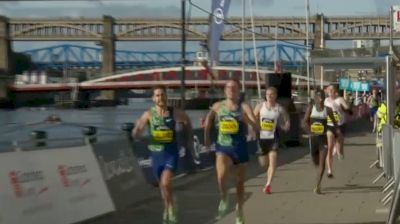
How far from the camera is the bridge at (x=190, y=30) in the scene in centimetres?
3982

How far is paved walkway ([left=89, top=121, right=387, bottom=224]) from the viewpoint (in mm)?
10617

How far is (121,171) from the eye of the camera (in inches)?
451

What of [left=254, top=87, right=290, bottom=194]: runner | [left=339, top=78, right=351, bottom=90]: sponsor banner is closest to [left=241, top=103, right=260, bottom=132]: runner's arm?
[left=254, top=87, right=290, bottom=194]: runner

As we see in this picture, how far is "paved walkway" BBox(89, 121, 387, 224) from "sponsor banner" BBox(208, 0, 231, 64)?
9.81 m

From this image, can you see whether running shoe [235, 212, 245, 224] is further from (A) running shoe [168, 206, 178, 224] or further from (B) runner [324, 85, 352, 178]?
(B) runner [324, 85, 352, 178]

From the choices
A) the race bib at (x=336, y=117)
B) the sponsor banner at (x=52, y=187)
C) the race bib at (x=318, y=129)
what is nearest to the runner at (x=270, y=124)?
the race bib at (x=318, y=129)

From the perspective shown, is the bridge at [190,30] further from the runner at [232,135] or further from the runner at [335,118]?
the runner at [232,135]

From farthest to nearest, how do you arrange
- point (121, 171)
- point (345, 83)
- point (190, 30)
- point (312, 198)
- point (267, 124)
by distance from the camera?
point (345, 83)
point (190, 30)
point (267, 124)
point (312, 198)
point (121, 171)

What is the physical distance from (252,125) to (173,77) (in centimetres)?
3766

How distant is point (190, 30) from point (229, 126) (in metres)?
33.8

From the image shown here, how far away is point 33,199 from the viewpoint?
29.1 ft

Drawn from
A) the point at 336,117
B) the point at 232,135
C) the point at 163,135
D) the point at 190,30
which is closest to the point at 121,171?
the point at 163,135

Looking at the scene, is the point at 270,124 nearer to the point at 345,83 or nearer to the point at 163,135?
the point at 163,135

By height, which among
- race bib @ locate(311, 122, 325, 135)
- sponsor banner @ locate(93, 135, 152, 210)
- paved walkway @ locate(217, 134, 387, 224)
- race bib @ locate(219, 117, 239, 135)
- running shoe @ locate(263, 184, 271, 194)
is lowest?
paved walkway @ locate(217, 134, 387, 224)
